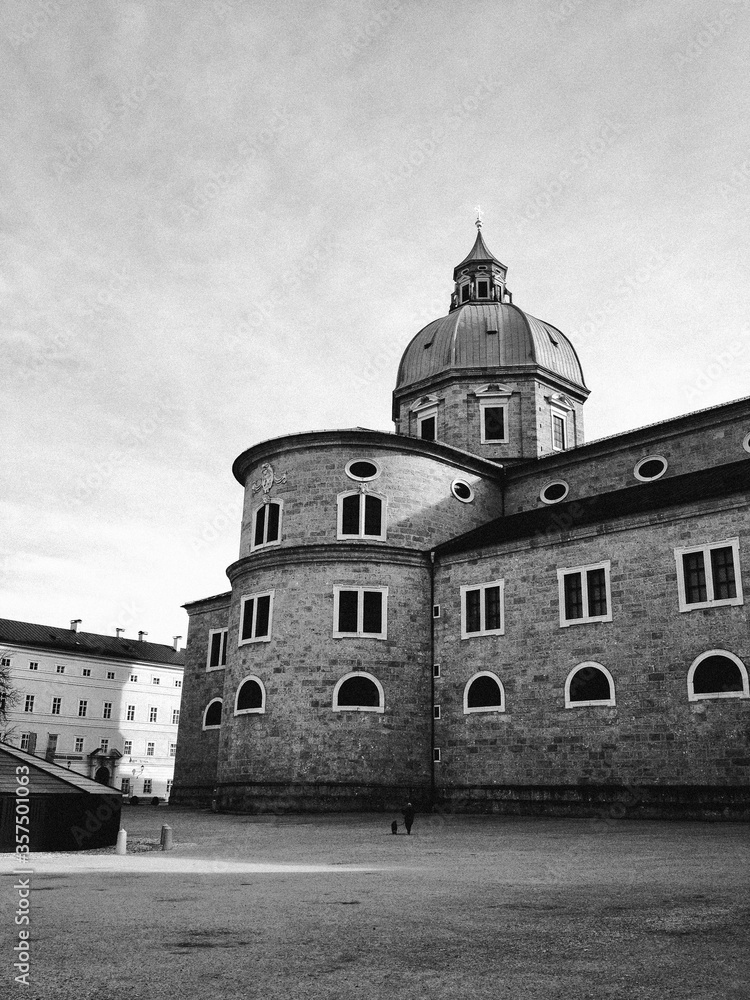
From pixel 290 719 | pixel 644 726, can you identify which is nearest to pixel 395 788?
pixel 290 719

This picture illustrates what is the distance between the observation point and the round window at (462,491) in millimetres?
35781

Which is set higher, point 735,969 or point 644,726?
point 644,726

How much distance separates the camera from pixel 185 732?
133 feet

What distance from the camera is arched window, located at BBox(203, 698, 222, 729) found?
3904 centimetres

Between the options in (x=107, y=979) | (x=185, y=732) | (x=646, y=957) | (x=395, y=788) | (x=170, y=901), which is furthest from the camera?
(x=185, y=732)

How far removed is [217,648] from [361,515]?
12.3m

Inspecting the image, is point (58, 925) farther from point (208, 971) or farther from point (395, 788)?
point (395, 788)

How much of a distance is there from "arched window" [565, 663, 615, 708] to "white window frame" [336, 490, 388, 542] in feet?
30.0

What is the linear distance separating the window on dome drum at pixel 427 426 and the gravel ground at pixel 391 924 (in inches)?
1063

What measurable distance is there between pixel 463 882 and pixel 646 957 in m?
5.10

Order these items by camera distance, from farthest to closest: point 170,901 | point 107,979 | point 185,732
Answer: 1. point 185,732
2. point 170,901
3. point 107,979

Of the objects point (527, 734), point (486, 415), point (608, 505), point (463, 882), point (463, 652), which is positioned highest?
point (486, 415)

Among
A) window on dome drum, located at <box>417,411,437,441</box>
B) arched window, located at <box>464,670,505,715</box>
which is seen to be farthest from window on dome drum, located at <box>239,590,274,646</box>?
window on dome drum, located at <box>417,411,437,441</box>

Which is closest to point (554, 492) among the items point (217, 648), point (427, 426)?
point (427, 426)
